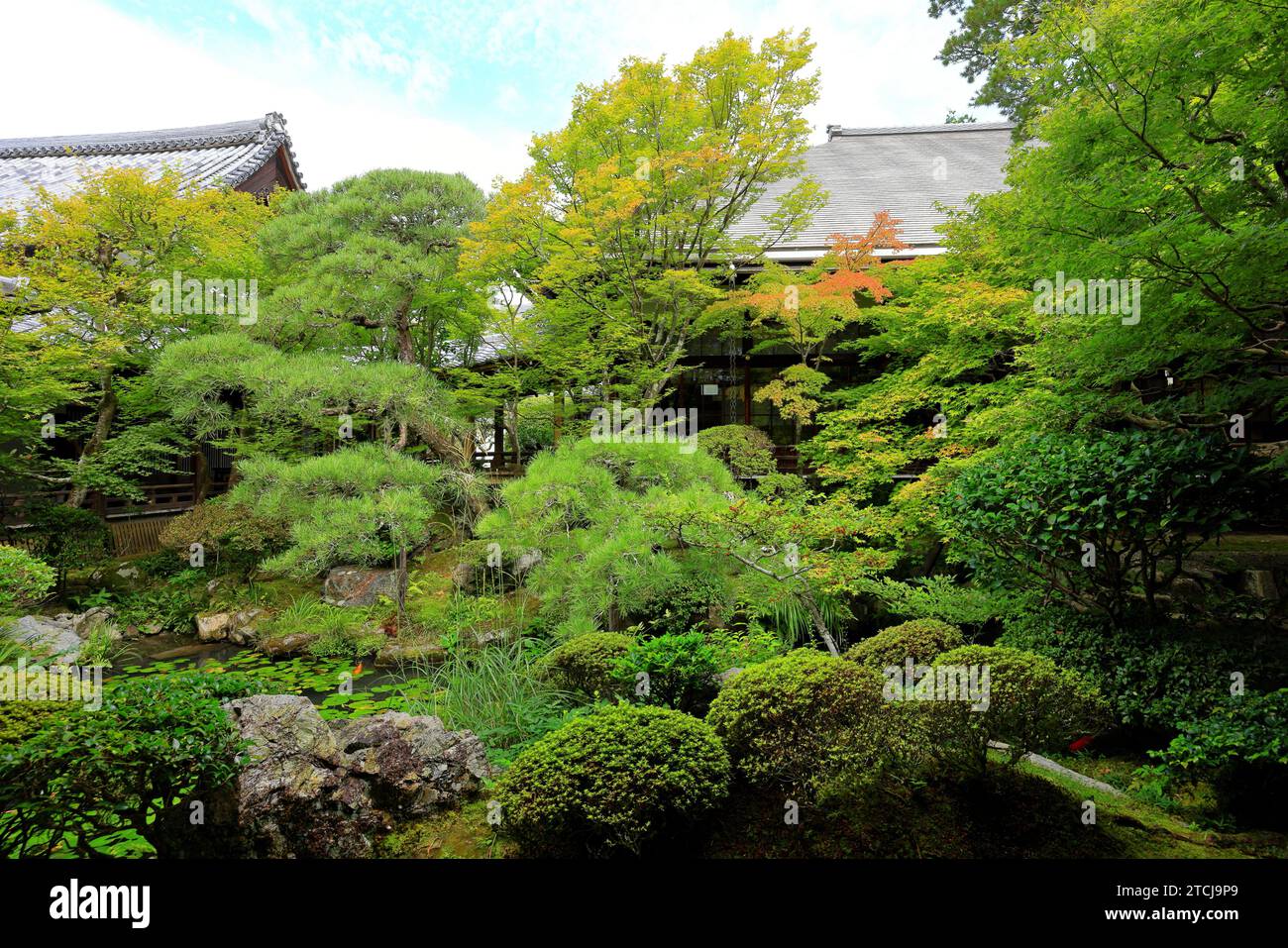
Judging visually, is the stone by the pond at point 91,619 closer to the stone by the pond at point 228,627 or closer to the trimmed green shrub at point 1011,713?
the stone by the pond at point 228,627

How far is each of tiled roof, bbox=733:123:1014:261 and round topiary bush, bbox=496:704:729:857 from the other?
35.1 feet

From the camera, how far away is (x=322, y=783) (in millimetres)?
3699

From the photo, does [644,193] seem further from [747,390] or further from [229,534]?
[229,534]

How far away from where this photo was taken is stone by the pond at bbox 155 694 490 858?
3.45 metres

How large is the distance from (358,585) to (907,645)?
8.32 m

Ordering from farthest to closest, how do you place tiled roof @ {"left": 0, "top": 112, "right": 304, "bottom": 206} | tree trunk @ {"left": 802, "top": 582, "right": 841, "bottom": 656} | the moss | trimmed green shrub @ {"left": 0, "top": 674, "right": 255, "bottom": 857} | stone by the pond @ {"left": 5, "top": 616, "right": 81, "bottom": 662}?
tiled roof @ {"left": 0, "top": 112, "right": 304, "bottom": 206}, stone by the pond @ {"left": 5, "top": 616, "right": 81, "bottom": 662}, tree trunk @ {"left": 802, "top": 582, "right": 841, "bottom": 656}, the moss, trimmed green shrub @ {"left": 0, "top": 674, "right": 255, "bottom": 857}

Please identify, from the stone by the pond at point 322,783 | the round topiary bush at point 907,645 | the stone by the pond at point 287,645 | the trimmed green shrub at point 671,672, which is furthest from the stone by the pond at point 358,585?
the round topiary bush at point 907,645

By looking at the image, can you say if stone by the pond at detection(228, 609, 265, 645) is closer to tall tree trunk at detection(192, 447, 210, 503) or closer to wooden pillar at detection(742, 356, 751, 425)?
tall tree trunk at detection(192, 447, 210, 503)

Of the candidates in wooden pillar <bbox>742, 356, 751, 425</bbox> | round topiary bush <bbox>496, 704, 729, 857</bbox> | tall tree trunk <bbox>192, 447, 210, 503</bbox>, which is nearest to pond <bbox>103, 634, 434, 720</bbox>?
round topiary bush <bbox>496, 704, 729, 857</bbox>

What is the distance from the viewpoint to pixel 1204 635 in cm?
483

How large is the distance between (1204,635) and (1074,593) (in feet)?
2.92
